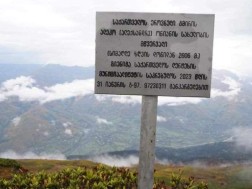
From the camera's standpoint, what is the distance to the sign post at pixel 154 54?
33.0ft

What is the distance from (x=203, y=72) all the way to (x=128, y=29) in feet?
6.34

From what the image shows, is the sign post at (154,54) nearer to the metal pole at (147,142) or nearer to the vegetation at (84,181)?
the metal pole at (147,142)

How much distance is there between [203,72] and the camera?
1014cm

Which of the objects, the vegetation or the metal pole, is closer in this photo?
the metal pole

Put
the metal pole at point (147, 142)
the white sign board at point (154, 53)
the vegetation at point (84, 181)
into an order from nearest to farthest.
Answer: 1. the white sign board at point (154, 53)
2. the metal pole at point (147, 142)
3. the vegetation at point (84, 181)

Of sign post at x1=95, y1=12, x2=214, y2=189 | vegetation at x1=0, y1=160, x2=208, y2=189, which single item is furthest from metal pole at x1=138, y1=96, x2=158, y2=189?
vegetation at x1=0, y1=160, x2=208, y2=189

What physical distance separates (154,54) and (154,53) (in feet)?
0.08

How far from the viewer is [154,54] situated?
399 inches

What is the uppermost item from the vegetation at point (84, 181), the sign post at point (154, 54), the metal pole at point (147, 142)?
the sign post at point (154, 54)

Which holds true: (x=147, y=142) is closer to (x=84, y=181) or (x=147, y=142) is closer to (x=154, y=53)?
(x=154, y=53)

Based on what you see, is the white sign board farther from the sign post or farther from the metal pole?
the metal pole

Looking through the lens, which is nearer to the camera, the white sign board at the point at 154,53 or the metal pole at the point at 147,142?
the white sign board at the point at 154,53

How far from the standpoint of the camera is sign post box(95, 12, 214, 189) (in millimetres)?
10055

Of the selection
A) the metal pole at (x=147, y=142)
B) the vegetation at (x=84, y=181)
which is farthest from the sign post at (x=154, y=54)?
the vegetation at (x=84, y=181)
